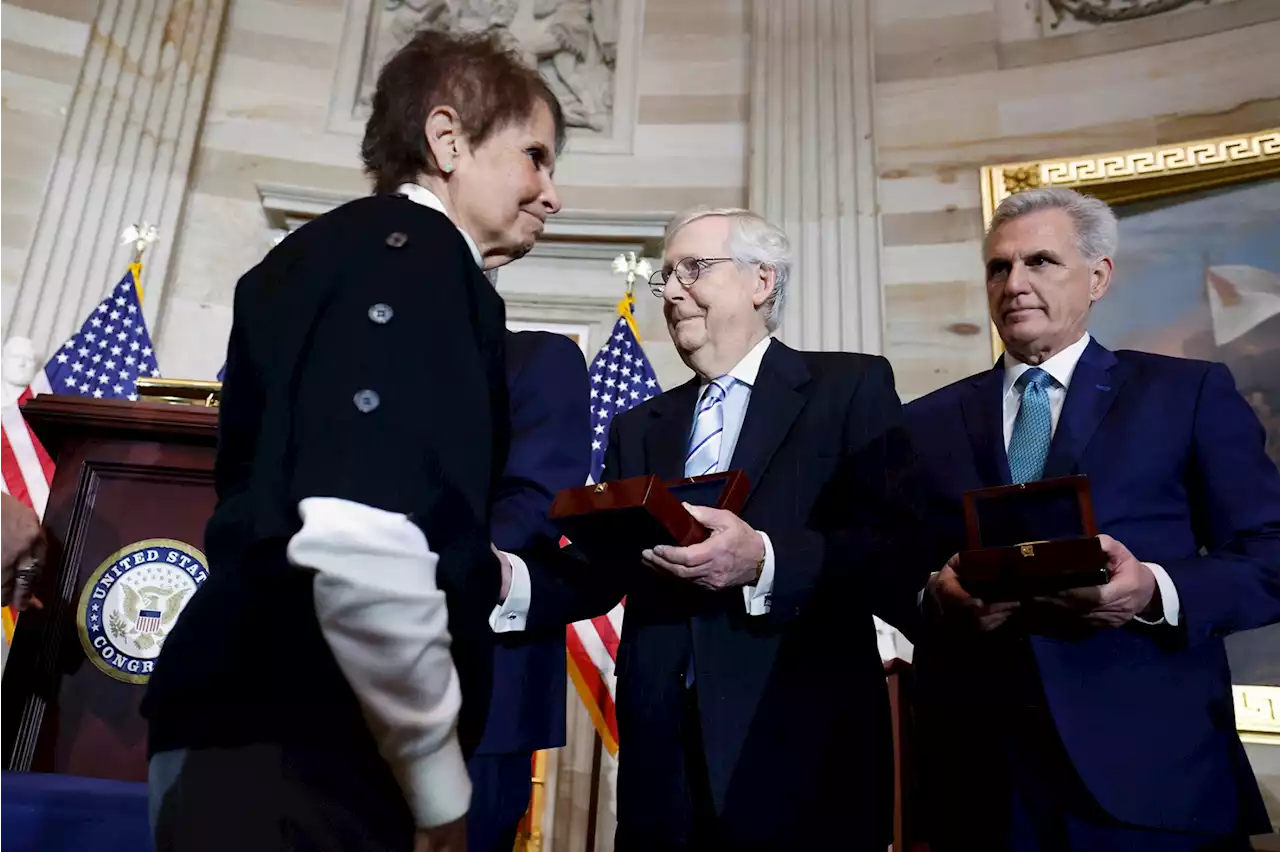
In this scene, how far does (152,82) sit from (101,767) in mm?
5137

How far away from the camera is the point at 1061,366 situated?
2.17 meters

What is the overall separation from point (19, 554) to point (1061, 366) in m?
2.53

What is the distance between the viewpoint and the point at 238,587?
104cm

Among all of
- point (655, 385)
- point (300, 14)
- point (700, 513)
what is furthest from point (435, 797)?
point (300, 14)

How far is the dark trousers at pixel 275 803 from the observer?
96 cm

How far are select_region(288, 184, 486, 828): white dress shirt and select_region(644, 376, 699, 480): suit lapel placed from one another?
3.73 feet

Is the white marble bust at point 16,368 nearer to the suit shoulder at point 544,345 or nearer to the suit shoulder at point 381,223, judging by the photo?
the suit shoulder at point 544,345

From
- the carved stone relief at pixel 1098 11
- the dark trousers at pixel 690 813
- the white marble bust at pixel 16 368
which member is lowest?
the dark trousers at pixel 690 813

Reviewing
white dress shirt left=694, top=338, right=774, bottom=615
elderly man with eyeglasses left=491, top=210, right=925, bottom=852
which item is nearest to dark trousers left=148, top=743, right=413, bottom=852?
elderly man with eyeglasses left=491, top=210, right=925, bottom=852

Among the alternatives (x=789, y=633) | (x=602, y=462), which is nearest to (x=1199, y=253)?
(x=602, y=462)

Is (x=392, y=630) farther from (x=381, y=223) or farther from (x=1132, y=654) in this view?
(x=1132, y=654)

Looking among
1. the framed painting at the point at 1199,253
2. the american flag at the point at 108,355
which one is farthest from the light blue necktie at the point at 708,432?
the american flag at the point at 108,355

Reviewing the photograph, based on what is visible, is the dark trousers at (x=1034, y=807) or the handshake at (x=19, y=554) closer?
the dark trousers at (x=1034, y=807)

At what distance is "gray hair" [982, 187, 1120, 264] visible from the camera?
2289mm
